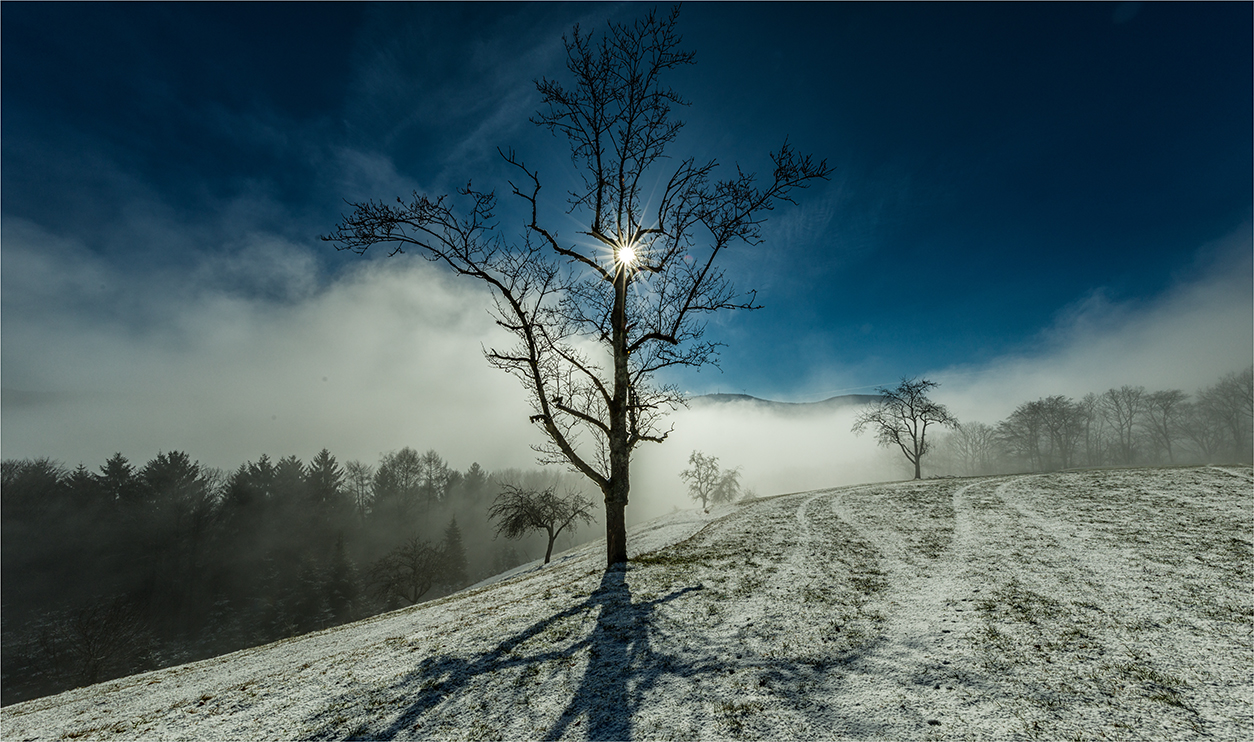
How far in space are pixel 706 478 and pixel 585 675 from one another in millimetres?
64490

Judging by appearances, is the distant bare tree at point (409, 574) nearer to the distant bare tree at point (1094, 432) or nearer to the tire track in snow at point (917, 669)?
the tire track in snow at point (917, 669)

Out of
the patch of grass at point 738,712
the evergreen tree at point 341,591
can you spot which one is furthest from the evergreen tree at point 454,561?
the patch of grass at point 738,712

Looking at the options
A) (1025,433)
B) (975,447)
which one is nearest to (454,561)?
(1025,433)

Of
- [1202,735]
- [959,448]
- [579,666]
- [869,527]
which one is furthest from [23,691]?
[959,448]

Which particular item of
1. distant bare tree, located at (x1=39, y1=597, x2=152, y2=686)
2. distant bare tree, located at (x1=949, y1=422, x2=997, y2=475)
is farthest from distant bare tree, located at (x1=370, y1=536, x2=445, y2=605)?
distant bare tree, located at (x1=949, y1=422, x2=997, y2=475)

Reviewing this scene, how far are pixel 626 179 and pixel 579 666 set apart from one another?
10.6 meters

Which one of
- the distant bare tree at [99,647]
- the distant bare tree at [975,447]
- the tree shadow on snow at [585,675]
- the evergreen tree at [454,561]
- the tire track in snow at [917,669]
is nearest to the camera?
the tire track in snow at [917,669]

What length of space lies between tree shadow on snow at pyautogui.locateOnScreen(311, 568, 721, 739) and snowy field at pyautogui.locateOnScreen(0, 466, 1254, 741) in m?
0.03

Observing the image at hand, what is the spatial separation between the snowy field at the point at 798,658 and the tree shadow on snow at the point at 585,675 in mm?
31

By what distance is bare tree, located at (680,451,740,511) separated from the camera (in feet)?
218

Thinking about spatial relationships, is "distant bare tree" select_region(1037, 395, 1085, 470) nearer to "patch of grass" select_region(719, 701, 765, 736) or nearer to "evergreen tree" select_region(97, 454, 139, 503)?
"patch of grass" select_region(719, 701, 765, 736)

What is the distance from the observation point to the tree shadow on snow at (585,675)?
15.4 feet

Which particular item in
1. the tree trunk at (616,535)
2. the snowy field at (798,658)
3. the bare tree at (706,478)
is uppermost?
the tree trunk at (616,535)

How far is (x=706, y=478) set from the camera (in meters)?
67.2
